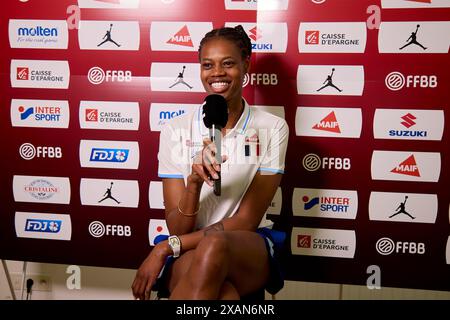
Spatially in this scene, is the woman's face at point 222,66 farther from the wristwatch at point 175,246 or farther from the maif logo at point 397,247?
the maif logo at point 397,247

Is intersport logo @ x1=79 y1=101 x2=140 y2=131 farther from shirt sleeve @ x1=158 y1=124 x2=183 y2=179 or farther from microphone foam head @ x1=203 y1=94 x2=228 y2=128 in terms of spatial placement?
microphone foam head @ x1=203 y1=94 x2=228 y2=128

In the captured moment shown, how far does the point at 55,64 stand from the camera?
1.89 metres

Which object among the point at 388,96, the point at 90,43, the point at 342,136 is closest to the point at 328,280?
the point at 342,136

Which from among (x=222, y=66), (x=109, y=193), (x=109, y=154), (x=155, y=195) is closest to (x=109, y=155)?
(x=109, y=154)

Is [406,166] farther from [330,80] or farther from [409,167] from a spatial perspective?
[330,80]

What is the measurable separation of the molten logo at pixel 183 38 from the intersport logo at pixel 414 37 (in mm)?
769

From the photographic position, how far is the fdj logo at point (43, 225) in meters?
1.98

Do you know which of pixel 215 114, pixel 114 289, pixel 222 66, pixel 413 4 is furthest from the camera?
pixel 114 289

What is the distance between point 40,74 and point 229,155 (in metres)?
1.03

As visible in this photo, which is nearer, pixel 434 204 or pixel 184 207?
pixel 184 207

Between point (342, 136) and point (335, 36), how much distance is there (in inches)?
15.8

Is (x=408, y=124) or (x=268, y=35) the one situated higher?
(x=268, y=35)

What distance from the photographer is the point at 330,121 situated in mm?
1757

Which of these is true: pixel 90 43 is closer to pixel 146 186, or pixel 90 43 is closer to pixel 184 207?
→ pixel 146 186
